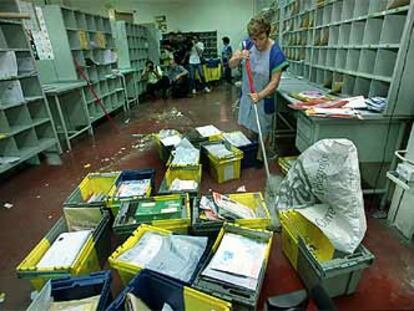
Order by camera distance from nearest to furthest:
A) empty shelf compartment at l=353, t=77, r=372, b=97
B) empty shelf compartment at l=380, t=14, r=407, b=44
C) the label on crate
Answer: empty shelf compartment at l=380, t=14, r=407, b=44, empty shelf compartment at l=353, t=77, r=372, b=97, the label on crate

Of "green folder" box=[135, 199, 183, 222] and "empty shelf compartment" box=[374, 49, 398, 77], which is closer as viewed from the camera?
"green folder" box=[135, 199, 183, 222]

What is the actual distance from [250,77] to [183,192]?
1303mm

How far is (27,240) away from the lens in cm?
202

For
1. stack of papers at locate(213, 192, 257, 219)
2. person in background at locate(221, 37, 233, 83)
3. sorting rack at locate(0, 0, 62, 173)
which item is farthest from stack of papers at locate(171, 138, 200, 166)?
person in background at locate(221, 37, 233, 83)

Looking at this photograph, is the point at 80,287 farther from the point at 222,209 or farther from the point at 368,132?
the point at 368,132

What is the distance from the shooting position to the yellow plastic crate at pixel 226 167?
2549 mm

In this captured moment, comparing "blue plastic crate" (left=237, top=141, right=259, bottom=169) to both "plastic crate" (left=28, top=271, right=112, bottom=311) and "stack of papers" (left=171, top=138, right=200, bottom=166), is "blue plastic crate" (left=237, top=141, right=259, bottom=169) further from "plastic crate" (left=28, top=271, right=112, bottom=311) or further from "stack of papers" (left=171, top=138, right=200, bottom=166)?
"plastic crate" (left=28, top=271, right=112, bottom=311)

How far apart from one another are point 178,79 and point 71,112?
3473mm

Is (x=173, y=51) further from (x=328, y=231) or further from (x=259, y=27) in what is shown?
(x=328, y=231)

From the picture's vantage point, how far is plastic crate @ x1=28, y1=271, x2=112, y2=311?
1256mm

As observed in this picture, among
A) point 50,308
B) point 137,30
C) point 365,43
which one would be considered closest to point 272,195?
point 365,43

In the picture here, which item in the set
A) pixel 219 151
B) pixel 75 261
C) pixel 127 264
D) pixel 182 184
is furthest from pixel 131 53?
pixel 127 264

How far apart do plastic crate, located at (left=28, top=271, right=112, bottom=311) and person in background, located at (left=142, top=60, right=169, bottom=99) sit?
21.3ft

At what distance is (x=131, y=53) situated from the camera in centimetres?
678
